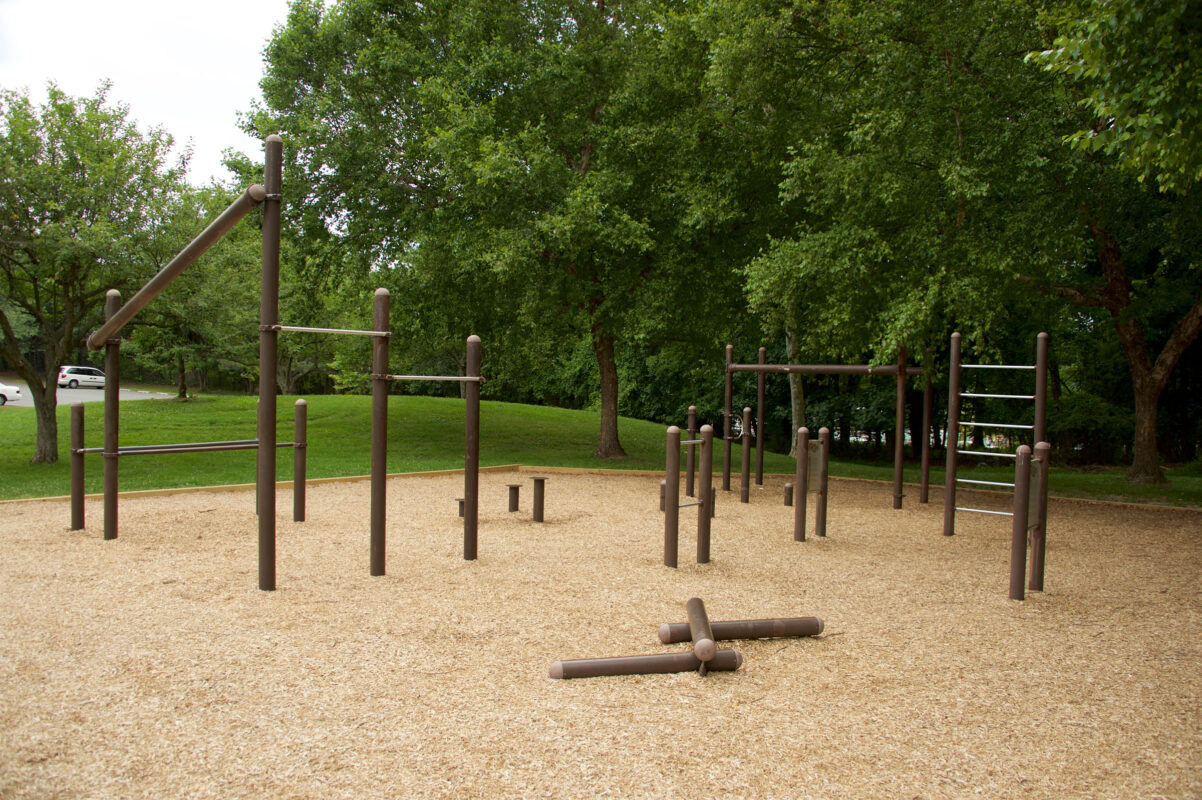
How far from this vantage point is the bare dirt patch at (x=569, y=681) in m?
3.17

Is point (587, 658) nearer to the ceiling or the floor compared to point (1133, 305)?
nearer to the floor

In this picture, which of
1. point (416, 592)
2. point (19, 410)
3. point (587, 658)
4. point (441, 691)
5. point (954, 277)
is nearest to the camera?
point (441, 691)

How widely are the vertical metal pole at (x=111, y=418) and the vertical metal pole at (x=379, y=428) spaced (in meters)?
2.58

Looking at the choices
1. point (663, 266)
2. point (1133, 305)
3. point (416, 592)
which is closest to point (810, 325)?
point (663, 266)

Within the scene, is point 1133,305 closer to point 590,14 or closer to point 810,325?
point 810,325

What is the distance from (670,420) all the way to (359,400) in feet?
36.2

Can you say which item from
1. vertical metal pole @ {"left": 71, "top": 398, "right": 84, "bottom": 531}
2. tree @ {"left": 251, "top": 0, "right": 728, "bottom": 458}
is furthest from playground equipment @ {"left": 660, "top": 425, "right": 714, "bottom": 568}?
tree @ {"left": 251, "top": 0, "right": 728, "bottom": 458}

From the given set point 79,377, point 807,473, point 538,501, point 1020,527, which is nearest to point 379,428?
point 538,501

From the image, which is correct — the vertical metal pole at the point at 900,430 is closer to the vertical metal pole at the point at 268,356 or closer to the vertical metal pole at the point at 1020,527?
the vertical metal pole at the point at 1020,527

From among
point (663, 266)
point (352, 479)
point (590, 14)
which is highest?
point (590, 14)

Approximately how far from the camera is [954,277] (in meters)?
10.3

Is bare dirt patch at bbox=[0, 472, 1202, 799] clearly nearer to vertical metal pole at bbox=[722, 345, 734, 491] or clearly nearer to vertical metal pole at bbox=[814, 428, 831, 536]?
vertical metal pole at bbox=[814, 428, 831, 536]

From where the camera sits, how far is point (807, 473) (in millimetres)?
8242

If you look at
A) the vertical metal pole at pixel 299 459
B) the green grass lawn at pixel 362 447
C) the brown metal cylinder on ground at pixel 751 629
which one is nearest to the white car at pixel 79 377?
the green grass lawn at pixel 362 447
